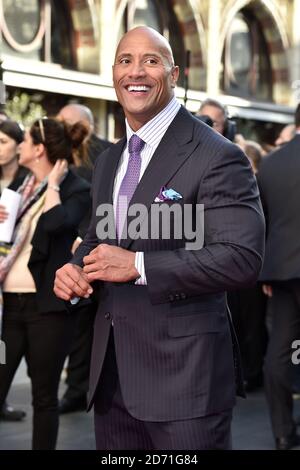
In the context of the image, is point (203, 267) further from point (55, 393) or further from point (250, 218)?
point (55, 393)

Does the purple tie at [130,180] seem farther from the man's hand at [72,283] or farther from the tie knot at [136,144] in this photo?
the man's hand at [72,283]

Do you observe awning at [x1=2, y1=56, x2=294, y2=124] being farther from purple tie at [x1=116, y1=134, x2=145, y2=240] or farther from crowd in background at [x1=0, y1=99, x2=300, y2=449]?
purple tie at [x1=116, y1=134, x2=145, y2=240]

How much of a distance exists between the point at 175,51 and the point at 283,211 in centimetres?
1640

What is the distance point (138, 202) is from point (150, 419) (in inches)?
27.2

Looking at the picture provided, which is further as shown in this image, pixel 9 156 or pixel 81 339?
pixel 81 339

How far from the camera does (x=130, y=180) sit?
10.3 feet

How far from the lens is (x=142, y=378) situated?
3021 millimetres

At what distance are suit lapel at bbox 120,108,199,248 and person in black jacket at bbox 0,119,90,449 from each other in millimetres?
1917

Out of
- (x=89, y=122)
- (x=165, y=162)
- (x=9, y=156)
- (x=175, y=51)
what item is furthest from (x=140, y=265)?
(x=175, y=51)

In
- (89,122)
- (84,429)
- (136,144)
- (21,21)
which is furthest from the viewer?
(21,21)

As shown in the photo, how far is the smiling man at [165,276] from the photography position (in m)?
2.87

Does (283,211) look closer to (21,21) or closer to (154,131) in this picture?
(154,131)

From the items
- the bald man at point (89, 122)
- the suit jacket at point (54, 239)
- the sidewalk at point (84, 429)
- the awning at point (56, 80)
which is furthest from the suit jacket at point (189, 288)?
the awning at point (56, 80)

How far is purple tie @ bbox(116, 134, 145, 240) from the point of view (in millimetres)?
3105
